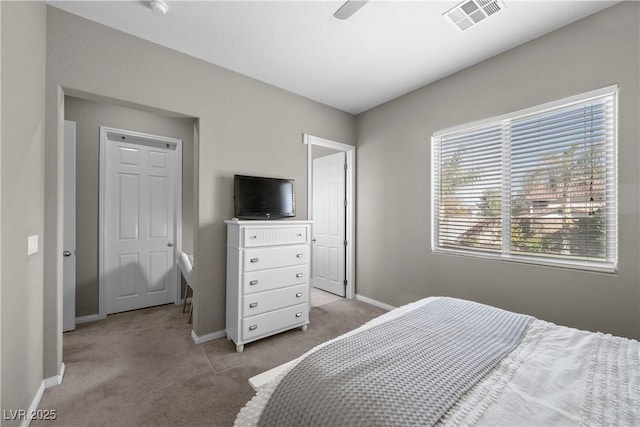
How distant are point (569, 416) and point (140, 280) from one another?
4.17m

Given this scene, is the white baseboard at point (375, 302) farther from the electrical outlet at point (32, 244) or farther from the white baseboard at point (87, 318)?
the electrical outlet at point (32, 244)

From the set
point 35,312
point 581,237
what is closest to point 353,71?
point 581,237

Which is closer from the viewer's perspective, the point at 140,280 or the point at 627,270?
the point at 627,270

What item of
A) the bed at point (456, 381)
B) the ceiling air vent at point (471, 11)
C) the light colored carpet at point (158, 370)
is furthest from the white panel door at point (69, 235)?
the ceiling air vent at point (471, 11)

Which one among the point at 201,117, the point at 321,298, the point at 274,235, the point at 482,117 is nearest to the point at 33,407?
the point at 274,235

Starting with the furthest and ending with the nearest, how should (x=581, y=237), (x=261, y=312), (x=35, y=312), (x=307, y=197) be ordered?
(x=307, y=197) → (x=261, y=312) → (x=581, y=237) → (x=35, y=312)

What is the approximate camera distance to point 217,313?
110 inches

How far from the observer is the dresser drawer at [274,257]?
8.39 ft

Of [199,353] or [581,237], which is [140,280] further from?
[581,237]

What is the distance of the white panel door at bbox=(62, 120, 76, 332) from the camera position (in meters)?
2.86

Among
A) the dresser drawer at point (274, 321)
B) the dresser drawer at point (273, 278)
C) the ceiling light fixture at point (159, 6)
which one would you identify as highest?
the ceiling light fixture at point (159, 6)

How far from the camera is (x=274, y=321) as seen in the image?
2732 mm

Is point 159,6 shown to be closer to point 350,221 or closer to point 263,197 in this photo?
point 263,197

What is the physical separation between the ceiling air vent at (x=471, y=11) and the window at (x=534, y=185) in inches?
35.6
